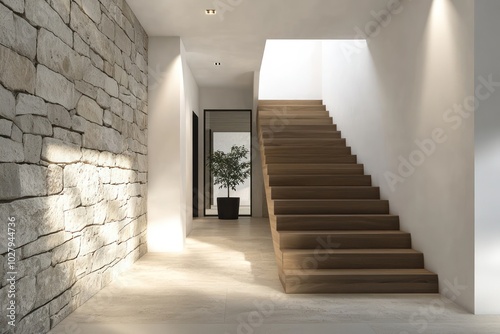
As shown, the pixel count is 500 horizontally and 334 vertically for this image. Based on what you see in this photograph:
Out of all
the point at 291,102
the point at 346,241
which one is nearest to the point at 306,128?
the point at 291,102

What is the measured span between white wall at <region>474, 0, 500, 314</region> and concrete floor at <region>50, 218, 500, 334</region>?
24 cm

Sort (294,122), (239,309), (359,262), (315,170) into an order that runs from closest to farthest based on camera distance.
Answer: (239,309)
(359,262)
(315,170)
(294,122)

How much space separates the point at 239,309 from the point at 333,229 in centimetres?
172

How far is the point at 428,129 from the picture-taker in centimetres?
379

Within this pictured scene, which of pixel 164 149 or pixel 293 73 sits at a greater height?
pixel 293 73

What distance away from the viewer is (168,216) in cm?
550

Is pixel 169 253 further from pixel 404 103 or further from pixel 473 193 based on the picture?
pixel 473 193

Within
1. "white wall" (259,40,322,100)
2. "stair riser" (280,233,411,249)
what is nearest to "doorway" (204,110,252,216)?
"white wall" (259,40,322,100)

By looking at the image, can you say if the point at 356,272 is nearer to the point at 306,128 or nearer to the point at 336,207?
the point at 336,207

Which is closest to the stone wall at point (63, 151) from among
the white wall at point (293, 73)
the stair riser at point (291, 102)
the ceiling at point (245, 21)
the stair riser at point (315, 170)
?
the ceiling at point (245, 21)

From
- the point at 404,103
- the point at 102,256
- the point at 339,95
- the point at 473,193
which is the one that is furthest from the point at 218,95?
the point at 473,193

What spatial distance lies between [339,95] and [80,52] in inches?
189

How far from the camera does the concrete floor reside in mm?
2783

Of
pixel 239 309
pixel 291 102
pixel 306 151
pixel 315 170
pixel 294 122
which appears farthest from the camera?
pixel 291 102
